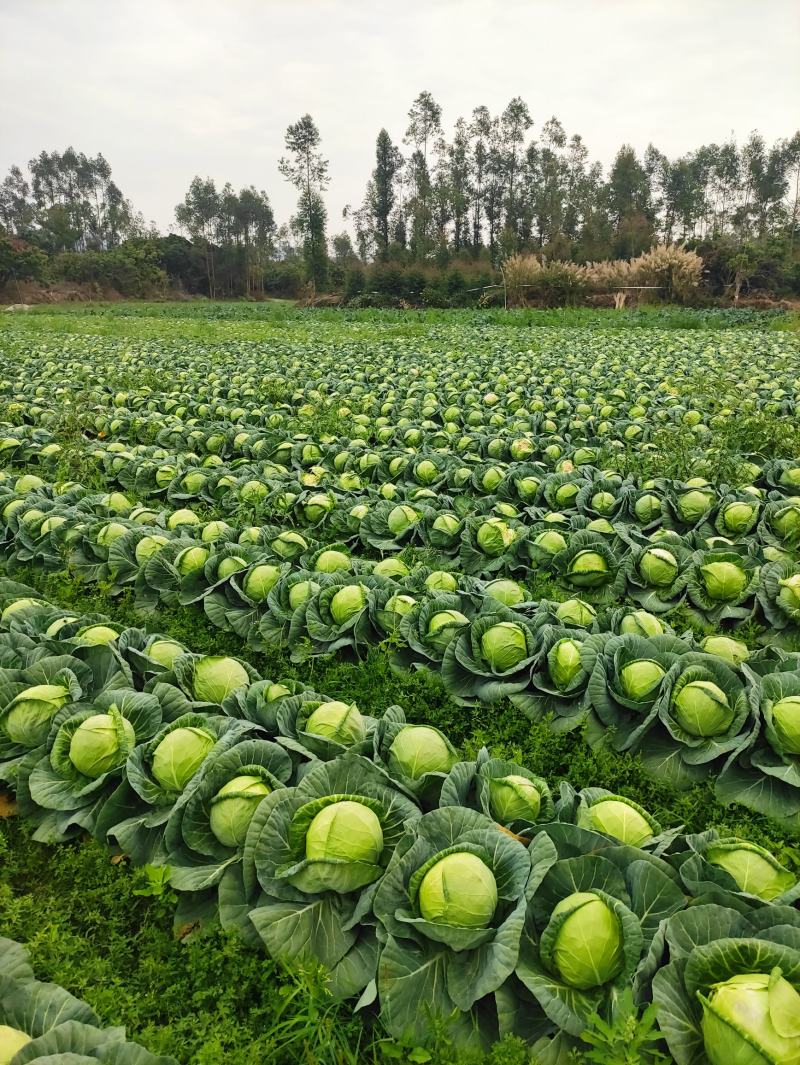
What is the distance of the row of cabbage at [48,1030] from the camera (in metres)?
1.67

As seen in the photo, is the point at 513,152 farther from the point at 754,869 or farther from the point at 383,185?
the point at 754,869

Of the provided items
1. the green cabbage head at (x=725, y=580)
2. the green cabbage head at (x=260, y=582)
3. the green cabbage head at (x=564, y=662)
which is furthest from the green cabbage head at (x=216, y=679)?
the green cabbage head at (x=725, y=580)

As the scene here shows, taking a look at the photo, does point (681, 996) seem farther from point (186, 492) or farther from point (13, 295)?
point (13, 295)

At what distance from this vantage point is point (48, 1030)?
183 cm

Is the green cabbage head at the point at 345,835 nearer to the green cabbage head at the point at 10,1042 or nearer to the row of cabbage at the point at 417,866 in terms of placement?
the row of cabbage at the point at 417,866

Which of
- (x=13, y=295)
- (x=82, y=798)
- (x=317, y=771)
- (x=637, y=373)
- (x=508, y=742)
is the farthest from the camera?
(x=13, y=295)

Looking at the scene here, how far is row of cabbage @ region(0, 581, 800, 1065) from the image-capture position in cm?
189

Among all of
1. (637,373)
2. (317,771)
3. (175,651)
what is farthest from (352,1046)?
(637,373)

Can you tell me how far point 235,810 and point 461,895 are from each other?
0.97 m

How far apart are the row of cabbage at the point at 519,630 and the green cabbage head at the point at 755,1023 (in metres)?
1.46

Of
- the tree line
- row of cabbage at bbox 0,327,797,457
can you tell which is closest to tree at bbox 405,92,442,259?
the tree line

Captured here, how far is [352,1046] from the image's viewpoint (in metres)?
2.13

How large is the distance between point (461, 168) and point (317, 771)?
7839 centimetres

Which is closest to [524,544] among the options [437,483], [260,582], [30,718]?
[437,483]
